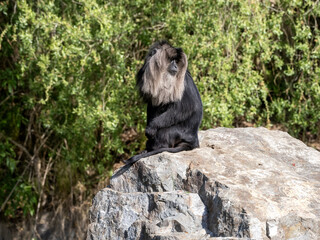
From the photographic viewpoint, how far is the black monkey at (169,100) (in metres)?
4.99

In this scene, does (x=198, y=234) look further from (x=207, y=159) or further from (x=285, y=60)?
(x=285, y=60)

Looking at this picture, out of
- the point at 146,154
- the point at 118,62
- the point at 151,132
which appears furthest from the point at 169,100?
the point at 118,62

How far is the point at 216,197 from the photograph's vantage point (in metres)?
3.81

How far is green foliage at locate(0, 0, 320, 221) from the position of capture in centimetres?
611

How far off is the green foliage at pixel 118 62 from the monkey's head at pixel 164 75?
1.04 meters

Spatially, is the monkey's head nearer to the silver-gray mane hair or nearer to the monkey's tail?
the silver-gray mane hair

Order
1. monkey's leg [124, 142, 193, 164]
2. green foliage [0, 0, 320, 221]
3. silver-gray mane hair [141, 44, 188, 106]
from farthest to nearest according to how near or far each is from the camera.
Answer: green foliage [0, 0, 320, 221] < silver-gray mane hair [141, 44, 188, 106] < monkey's leg [124, 142, 193, 164]

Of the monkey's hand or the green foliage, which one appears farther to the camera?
the green foliage

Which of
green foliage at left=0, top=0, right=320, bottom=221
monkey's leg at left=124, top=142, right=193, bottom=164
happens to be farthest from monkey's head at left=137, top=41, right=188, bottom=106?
green foliage at left=0, top=0, right=320, bottom=221

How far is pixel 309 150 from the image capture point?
5.01 meters

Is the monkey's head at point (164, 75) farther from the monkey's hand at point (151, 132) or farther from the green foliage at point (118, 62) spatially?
the green foliage at point (118, 62)

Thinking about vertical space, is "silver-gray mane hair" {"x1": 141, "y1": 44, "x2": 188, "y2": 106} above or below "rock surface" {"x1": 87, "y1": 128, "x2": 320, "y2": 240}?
above

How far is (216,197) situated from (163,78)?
1.67 metres

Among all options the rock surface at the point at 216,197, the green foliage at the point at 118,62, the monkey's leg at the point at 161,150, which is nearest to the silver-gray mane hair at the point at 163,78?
the monkey's leg at the point at 161,150
